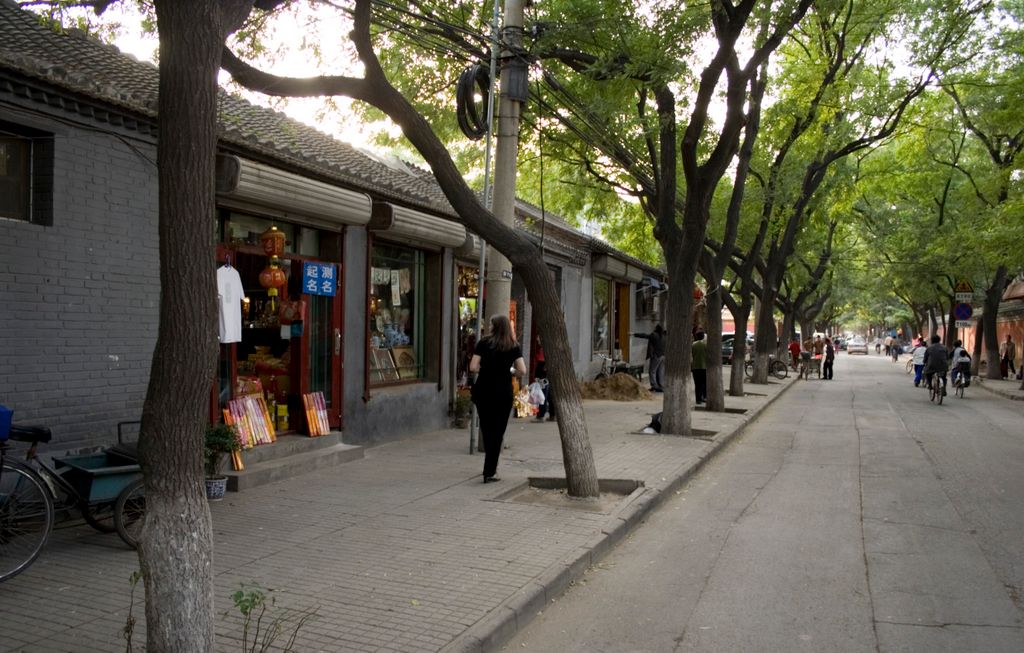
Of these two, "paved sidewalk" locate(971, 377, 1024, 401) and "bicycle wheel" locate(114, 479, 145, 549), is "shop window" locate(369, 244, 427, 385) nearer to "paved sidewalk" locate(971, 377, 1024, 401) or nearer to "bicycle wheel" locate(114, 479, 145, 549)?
"bicycle wheel" locate(114, 479, 145, 549)

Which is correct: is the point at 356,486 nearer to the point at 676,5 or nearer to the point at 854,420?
the point at 676,5

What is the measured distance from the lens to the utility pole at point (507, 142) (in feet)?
33.3

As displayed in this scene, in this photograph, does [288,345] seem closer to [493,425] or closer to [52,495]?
[493,425]

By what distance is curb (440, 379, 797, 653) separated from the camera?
433cm

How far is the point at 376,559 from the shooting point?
566cm

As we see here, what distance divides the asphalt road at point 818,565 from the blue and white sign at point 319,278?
4.73 metres

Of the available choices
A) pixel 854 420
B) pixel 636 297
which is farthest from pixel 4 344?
pixel 636 297

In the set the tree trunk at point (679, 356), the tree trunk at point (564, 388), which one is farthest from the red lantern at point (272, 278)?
the tree trunk at point (679, 356)

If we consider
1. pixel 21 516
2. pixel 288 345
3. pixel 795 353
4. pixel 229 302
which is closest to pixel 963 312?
pixel 795 353

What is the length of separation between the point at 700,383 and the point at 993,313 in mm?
17068

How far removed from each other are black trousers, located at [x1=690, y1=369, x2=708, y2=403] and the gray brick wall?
43.3 ft

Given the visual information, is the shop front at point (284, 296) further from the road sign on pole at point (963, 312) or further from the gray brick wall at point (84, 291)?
the road sign on pole at point (963, 312)

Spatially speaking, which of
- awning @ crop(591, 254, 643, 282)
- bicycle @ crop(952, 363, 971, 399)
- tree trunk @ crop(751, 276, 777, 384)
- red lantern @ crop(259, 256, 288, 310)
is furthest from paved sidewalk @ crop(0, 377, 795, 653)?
tree trunk @ crop(751, 276, 777, 384)

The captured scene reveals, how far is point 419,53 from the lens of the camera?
43.4 ft
